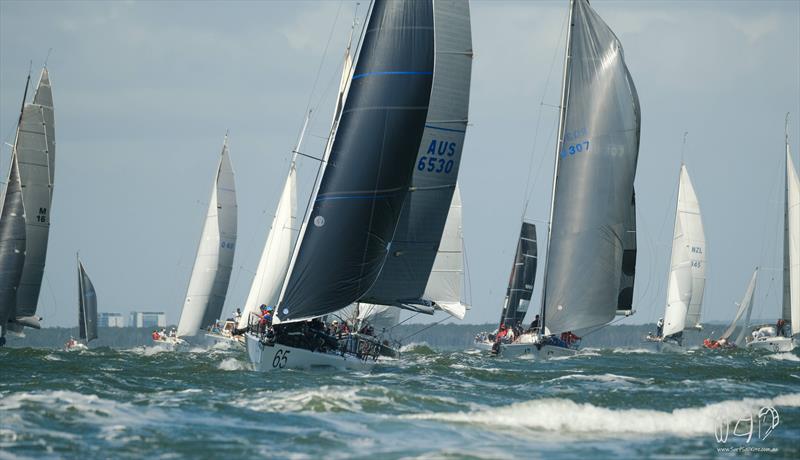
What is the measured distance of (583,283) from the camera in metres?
41.1

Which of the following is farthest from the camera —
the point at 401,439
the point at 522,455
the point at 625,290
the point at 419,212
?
the point at 625,290

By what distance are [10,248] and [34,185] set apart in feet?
17.7

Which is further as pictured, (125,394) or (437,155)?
(437,155)

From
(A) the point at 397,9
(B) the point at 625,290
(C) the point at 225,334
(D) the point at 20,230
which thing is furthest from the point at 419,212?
(C) the point at 225,334

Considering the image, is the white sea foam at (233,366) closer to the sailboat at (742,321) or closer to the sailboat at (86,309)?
the sailboat at (86,309)

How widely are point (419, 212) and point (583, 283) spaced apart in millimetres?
6987

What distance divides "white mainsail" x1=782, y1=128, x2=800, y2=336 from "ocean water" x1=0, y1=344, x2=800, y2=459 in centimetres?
3557

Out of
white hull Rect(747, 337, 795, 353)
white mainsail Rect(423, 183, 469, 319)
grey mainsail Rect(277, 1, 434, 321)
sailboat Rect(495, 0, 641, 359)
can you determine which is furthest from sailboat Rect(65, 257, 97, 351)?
white hull Rect(747, 337, 795, 353)

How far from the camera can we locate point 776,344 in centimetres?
6788

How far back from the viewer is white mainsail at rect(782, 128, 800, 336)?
224 ft

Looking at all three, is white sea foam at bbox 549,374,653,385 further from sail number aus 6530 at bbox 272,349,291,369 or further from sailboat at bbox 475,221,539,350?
sailboat at bbox 475,221,539,350

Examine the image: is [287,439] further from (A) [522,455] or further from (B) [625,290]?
(B) [625,290]

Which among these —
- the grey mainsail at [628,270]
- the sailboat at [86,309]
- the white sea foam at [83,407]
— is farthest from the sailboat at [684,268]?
the white sea foam at [83,407]

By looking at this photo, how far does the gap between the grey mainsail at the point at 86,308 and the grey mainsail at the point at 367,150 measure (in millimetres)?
33668
